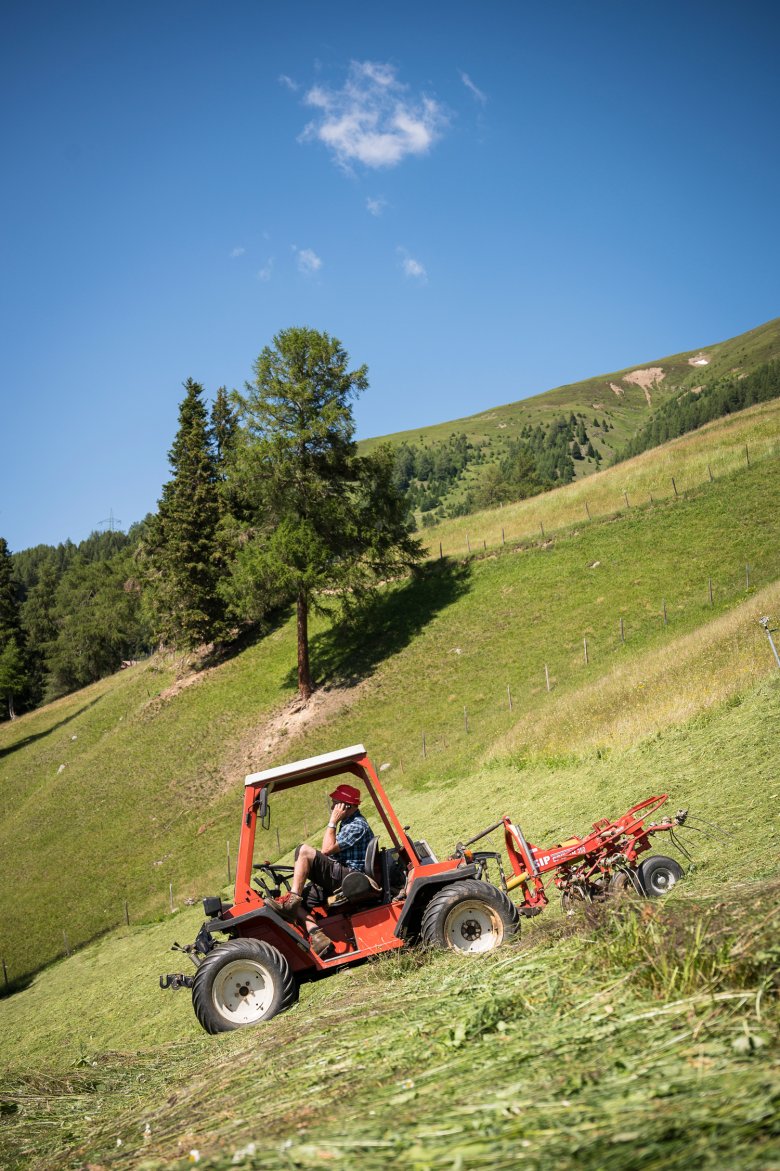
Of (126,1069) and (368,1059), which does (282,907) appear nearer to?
(126,1069)

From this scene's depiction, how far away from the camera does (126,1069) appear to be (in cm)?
672

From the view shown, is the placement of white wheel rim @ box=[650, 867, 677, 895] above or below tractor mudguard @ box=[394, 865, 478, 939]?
below

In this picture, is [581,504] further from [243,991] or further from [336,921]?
[243,991]

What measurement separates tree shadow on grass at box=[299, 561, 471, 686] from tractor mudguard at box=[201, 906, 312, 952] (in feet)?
82.5

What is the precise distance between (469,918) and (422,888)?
595 millimetres

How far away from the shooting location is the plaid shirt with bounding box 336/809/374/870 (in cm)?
784

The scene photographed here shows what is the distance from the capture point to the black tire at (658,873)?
7.55 m

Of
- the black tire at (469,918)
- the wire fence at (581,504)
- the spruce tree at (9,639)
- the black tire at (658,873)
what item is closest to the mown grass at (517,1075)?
the black tire at (469,918)

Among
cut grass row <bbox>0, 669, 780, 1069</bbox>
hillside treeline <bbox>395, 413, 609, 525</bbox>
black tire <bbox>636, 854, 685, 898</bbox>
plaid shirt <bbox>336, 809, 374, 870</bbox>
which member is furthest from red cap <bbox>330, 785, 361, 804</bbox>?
hillside treeline <bbox>395, 413, 609, 525</bbox>

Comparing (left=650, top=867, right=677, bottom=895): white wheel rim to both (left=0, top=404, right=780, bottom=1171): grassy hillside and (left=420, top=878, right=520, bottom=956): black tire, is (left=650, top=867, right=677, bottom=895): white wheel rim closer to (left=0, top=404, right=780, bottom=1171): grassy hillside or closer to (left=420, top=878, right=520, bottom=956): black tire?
(left=0, top=404, right=780, bottom=1171): grassy hillside

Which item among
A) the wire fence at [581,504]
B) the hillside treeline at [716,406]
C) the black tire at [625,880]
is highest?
the hillside treeline at [716,406]

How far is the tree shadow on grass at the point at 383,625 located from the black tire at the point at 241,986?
25323mm

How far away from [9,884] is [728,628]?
27.7m

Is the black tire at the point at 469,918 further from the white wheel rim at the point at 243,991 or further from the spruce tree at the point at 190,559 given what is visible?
the spruce tree at the point at 190,559
